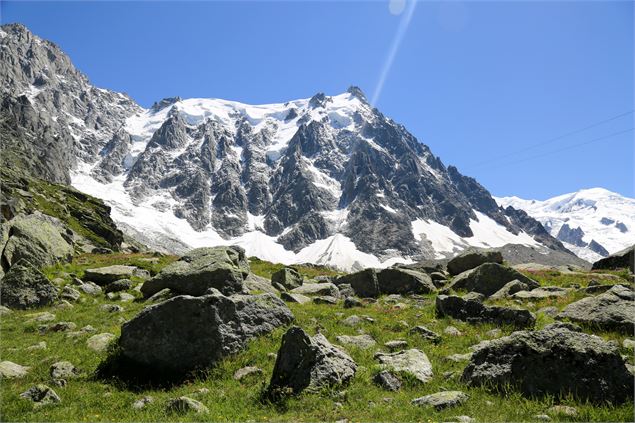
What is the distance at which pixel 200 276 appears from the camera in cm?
2230

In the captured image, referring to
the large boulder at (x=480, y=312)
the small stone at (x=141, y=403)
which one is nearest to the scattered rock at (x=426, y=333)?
the large boulder at (x=480, y=312)

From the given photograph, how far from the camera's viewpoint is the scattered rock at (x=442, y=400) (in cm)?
1027

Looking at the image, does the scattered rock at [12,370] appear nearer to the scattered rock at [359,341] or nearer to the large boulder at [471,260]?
the scattered rock at [359,341]

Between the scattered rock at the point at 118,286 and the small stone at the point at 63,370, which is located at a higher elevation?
the scattered rock at the point at 118,286

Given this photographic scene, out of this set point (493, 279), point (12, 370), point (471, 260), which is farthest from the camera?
point (471, 260)

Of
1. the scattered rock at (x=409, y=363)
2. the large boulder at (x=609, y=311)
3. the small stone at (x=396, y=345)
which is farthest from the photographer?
the large boulder at (x=609, y=311)

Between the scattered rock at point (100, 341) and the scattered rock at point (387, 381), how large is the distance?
9799mm

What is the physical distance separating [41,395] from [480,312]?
15.3m

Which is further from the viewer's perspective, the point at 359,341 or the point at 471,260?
the point at 471,260

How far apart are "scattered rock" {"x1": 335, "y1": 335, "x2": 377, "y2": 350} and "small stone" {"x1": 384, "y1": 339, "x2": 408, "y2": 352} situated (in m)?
0.55

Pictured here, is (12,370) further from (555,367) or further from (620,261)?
(620,261)

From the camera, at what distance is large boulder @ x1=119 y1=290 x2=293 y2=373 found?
44.8 feet

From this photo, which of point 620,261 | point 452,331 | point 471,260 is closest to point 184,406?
point 452,331

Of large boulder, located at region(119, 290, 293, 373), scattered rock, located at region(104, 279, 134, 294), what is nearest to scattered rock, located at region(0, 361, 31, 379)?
large boulder, located at region(119, 290, 293, 373)
